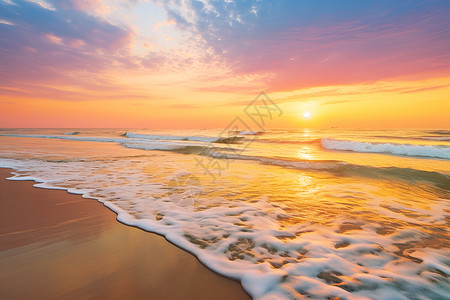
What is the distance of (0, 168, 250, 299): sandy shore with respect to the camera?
6.07 ft

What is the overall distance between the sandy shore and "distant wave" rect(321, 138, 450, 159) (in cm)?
1579

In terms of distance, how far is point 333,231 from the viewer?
3.01 metres

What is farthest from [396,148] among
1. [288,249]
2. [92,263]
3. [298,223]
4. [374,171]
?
[92,263]

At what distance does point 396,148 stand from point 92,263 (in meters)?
17.4

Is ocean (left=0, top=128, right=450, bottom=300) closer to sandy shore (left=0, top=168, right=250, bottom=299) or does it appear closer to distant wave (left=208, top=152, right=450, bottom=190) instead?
distant wave (left=208, top=152, right=450, bottom=190)

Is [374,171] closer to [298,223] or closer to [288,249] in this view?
[298,223]

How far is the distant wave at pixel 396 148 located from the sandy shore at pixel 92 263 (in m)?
15.8

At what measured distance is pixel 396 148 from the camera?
14062 mm

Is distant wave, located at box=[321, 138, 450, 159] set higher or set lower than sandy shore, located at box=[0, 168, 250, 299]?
higher

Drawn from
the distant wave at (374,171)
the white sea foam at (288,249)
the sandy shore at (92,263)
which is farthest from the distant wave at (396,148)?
the sandy shore at (92,263)

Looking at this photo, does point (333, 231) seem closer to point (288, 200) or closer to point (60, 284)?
point (288, 200)

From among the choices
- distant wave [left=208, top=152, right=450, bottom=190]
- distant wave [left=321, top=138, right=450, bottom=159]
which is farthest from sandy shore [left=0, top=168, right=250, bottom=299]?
distant wave [left=321, top=138, right=450, bottom=159]

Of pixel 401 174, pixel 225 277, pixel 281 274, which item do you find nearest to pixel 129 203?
pixel 225 277

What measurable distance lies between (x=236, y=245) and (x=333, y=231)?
144cm
